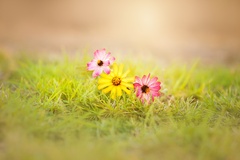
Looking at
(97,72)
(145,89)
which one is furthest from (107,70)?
(145,89)

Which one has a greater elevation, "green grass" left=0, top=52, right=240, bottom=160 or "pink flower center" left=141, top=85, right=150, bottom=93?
"pink flower center" left=141, top=85, right=150, bottom=93

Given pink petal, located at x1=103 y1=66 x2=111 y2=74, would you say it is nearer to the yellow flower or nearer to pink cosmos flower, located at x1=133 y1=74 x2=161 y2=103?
the yellow flower

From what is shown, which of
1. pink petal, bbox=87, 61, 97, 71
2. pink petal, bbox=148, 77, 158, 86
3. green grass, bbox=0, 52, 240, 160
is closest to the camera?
green grass, bbox=0, 52, 240, 160

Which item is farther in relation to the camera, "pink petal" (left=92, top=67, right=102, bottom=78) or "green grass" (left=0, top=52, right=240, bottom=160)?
"pink petal" (left=92, top=67, right=102, bottom=78)

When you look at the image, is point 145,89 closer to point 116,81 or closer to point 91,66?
point 116,81

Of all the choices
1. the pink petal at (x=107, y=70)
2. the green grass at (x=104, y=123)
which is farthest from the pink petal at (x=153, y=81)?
the pink petal at (x=107, y=70)

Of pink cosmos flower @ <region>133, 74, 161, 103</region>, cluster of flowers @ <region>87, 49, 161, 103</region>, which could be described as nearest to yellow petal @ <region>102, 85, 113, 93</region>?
cluster of flowers @ <region>87, 49, 161, 103</region>

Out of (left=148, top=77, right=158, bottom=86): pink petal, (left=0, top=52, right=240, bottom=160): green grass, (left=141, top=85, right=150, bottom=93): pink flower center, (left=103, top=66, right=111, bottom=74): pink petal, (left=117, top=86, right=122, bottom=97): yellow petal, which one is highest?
(left=103, top=66, right=111, bottom=74): pink petal
